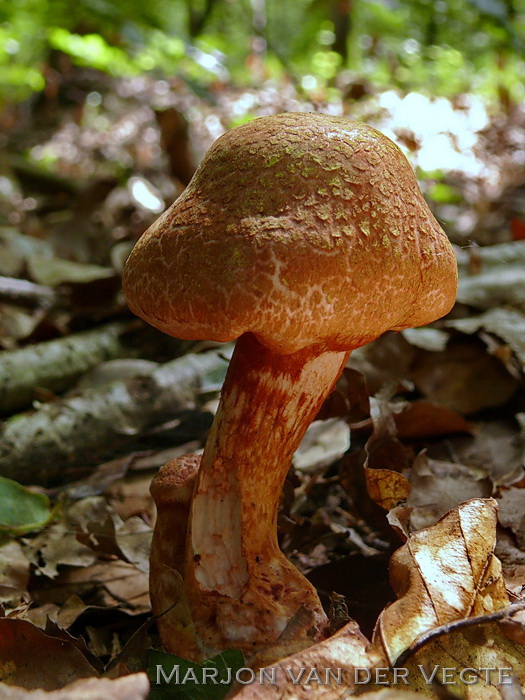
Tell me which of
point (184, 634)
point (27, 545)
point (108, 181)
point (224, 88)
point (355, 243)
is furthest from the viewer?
point (224, 88)

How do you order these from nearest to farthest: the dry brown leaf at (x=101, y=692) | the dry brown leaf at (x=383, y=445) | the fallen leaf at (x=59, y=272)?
the dry brown leaf at (x=101, y=692) → the dry brown leaf at (x=383, y=445) → the fallen leaf at (x=59, y=272)

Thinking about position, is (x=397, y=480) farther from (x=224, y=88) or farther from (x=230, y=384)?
(x=224, y=88)

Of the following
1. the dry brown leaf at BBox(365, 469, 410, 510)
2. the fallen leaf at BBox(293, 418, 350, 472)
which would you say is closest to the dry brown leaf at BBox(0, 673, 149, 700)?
the dry brown leaf at BBox(365, 469, 410, 510)

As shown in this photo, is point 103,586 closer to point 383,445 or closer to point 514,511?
point 383,445

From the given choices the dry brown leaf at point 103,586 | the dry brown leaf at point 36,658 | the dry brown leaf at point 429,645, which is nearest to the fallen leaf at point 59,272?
the dry brown leaf at point 103,586

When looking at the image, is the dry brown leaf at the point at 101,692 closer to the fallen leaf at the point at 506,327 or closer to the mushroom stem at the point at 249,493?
the mushroom stem at the point at 249,493

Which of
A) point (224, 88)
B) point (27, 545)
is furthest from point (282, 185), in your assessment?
point (224, 88)

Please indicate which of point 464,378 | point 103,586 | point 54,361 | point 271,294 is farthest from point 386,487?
point 54,361
